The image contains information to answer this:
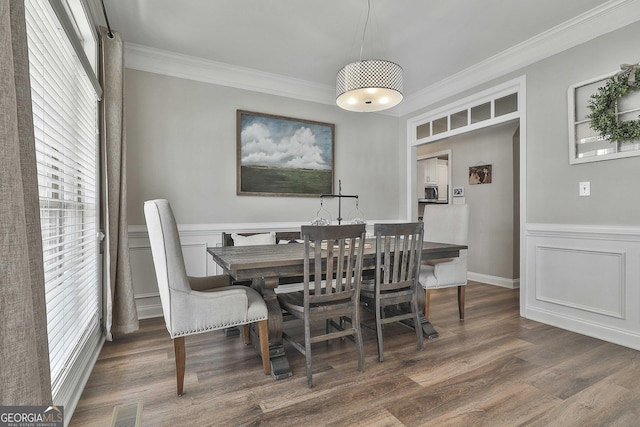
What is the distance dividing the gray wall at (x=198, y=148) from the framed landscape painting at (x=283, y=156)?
0.09 metres

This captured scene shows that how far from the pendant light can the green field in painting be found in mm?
1440

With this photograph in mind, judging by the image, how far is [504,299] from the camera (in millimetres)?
3846

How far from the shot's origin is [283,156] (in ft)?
12.9

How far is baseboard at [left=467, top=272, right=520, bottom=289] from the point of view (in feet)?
14.6

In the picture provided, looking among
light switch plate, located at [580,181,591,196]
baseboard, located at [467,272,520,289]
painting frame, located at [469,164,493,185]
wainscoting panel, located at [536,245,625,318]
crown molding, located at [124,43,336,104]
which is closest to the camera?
wainscoting panel, located at [536,245,625,318]

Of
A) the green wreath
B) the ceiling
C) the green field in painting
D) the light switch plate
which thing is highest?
the ceiling

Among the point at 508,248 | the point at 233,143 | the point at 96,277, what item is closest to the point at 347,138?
the point at 233,143

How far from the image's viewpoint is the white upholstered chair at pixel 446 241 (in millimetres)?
2898

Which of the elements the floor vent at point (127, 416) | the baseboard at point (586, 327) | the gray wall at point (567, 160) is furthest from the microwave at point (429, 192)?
the floor vent at point (127, 416)

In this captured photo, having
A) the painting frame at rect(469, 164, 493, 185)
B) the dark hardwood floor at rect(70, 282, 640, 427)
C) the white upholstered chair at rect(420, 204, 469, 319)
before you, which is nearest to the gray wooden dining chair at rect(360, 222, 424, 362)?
the dark hardwood floor at rect(70, 282, 640, 427)

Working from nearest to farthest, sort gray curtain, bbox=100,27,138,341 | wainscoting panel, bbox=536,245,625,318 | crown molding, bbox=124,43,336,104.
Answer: gray curtain, bbox=100,27,138,341 < wainscoting panel, bbox=536,245,625,318 < crown molding, bbox=124,43,336,104

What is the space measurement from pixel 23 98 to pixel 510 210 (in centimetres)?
504

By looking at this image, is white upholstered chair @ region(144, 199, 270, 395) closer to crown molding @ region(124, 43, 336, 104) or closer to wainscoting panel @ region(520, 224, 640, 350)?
crown molding @ region(124, 43, 336, 104)

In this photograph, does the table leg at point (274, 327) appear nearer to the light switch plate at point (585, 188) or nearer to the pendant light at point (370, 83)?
the pendant light at point (370, 83)
